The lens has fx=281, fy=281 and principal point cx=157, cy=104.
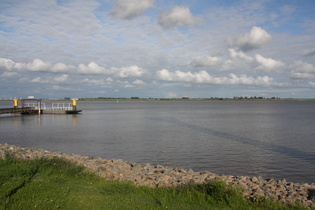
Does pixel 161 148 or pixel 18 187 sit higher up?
pixel 18 187

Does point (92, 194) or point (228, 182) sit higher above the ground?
point (92, 194)

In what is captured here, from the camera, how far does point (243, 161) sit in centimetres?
2056

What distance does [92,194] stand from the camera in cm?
882

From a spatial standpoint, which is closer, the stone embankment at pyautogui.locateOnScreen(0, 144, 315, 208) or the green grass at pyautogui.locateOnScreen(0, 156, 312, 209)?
the green grass at pyautogui.locateOnScreen(0, 156, 312, 209)

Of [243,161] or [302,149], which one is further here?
[302,149]

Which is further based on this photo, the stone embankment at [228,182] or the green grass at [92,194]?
the stone embankment at [228,182]

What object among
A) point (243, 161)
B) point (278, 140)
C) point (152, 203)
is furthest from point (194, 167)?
point (278, 140)

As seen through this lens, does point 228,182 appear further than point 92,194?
Yes

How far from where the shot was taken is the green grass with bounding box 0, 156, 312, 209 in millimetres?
7809

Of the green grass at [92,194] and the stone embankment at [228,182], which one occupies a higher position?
the green grass at [92,194]

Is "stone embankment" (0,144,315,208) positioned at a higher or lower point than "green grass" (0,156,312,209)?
lower

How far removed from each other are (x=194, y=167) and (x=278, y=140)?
17.0 meters

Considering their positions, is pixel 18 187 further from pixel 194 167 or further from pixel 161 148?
pixel 161 148

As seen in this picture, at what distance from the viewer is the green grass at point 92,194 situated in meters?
7.81
